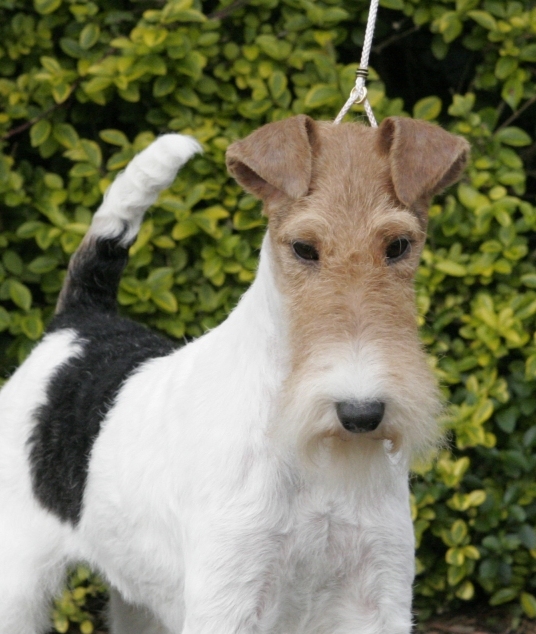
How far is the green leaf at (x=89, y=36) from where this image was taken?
158 inches

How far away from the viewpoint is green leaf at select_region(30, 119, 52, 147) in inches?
162

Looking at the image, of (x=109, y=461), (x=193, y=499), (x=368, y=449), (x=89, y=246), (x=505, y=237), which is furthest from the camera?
(x=505, y=237)

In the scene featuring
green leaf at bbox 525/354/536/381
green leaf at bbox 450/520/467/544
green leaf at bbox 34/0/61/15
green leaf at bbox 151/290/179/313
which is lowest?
green leaf at bbox 450/520/467/544

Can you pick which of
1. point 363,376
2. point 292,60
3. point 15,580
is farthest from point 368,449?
point 292,60

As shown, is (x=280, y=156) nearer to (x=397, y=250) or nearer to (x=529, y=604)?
(x=397, y=250)

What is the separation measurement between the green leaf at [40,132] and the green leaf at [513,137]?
184 cm

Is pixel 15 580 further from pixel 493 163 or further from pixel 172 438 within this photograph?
pixel 493 163

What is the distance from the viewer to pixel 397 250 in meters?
2.34

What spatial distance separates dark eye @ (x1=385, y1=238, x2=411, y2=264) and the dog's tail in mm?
1040

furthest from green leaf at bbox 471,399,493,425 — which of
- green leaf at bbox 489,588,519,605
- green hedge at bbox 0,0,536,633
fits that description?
green leaf at bbox 489,588,519,605

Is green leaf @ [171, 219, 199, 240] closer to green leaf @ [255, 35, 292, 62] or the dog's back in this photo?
the dog's back

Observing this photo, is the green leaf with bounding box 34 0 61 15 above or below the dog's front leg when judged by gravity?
above

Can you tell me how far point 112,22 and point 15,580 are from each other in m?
2.22

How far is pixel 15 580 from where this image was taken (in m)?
3.07
